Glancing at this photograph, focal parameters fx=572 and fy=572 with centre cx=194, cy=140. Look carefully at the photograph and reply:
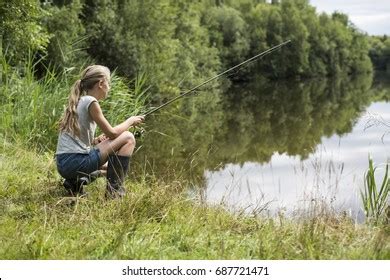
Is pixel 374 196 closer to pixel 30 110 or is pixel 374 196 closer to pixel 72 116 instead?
pixel 72 116

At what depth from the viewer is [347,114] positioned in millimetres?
20438

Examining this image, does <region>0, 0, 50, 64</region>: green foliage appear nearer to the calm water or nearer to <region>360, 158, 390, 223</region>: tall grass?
the calm water

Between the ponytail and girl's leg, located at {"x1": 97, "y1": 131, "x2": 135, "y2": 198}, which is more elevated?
the ponytail

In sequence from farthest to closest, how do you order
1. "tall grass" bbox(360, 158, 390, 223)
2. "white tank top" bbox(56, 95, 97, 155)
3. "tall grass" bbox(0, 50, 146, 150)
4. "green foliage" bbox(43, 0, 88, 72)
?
"green foliage" bbox(43, 0, 88, 72) < "tall grass" bbox(0, 50, 146, 150) < "tall grass" bbox(360, 158, 390, 223) < "white tank top" bbox(56, 95, 97, 155)

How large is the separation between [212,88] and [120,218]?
29.5 m

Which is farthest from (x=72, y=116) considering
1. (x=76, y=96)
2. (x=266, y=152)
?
(x=266, y=152)

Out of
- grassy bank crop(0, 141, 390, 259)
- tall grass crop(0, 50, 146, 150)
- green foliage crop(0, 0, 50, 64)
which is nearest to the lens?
grassy bank crop(0, 141, 390, 259)

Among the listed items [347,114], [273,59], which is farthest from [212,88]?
[273,59]

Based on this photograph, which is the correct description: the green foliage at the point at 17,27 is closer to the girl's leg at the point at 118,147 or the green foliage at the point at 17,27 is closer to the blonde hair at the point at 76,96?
the blonde hair at the point at 76,96

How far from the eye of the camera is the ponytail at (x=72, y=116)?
4477mm

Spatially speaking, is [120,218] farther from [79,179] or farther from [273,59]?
[273,59]

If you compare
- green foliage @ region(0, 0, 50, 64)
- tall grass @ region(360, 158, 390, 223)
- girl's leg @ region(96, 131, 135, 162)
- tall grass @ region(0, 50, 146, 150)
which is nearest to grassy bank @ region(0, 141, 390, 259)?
girl's leg @ region(96, 131, 135, 162)

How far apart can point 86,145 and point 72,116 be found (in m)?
0.27

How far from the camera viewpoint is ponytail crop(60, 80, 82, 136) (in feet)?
14.7
